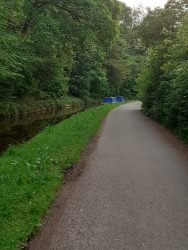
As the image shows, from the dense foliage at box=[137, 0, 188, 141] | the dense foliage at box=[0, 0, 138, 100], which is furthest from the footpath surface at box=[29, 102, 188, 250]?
the dense foliage at box=[0, 0, 138, 100]

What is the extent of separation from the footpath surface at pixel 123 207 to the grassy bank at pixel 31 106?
588 inches

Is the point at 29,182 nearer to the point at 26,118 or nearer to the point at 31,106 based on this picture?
the point at 26,118

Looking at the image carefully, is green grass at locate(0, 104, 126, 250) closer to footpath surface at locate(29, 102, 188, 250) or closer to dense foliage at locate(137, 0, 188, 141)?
footpath surface at locate(29, 102, 188, 250)

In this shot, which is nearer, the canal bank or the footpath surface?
the footpath surface

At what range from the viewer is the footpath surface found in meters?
5.55

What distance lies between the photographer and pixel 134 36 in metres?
30.1

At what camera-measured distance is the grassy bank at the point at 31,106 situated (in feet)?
84.4

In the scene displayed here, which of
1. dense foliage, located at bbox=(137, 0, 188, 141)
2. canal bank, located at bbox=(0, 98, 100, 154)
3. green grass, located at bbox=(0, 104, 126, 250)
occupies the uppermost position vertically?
dense foliage, located at bbox=(137, 0, 188, 141)

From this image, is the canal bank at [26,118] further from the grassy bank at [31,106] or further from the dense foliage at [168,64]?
the dense foliage at [168,64]

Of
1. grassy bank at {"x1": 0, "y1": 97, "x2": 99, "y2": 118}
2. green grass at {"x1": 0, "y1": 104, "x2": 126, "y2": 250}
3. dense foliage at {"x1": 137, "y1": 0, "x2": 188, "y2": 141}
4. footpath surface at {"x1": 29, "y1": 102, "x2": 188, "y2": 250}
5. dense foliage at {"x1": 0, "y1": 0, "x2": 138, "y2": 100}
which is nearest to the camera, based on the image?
footpath surface at {"x1": 29, "y1": 102, "x2": 188, "y2": 250}

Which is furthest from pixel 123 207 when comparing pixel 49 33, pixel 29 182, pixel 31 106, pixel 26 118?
pixel 31 106

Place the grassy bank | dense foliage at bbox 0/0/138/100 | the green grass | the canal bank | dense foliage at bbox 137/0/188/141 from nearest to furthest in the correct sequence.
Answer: the green grass → dense foliage at bbox 137/0/188/141 → the canal bank → dense foliage at bbox 0/0/138/100 → the grassy bank

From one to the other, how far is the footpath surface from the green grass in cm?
27

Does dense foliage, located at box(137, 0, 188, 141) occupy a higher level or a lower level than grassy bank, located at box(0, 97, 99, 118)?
higher
